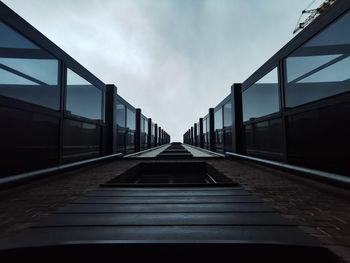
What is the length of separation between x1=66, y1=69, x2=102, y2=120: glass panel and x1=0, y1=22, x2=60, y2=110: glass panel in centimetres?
63

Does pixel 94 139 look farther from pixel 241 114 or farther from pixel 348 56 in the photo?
pixel 348 56

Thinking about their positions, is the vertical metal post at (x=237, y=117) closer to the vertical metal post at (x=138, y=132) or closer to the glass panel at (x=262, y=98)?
the glass panel at (x=262, y=98)

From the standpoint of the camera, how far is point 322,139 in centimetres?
393

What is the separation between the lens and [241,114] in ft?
29.6

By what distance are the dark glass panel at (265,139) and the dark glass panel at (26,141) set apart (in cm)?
600

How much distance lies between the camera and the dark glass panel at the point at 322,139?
136 inches

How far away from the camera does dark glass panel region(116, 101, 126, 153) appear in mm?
10082

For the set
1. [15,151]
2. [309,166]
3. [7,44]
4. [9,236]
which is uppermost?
[7,44]

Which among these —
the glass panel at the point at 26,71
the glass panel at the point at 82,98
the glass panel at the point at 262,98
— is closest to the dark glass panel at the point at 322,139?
the glass panel at the point at 262,98

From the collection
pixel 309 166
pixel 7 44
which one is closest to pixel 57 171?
pixel 7 44

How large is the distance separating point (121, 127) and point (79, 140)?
4595 millimetres

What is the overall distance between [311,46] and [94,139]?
7160 millimetres

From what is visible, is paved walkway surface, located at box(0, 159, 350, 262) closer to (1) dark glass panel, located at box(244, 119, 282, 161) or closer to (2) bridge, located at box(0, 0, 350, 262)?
(2) bridge, located at box(0, 0, 350, 262)

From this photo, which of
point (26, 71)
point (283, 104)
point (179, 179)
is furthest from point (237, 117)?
point (26, 71)
